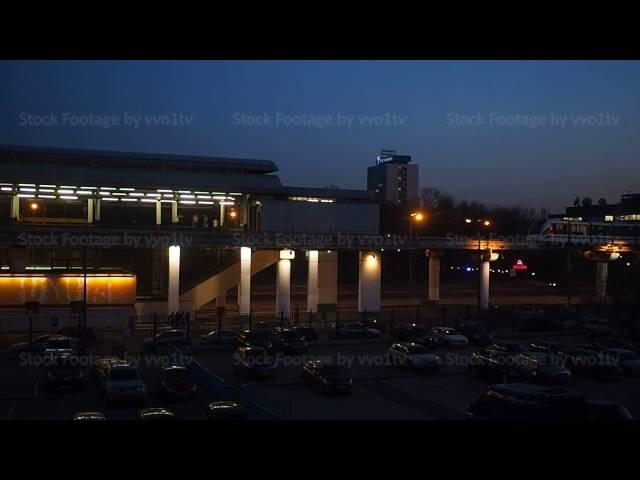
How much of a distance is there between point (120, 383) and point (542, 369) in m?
7.72

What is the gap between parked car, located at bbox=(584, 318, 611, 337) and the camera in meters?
18.5

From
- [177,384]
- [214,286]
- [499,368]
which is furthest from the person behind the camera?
[214,286]

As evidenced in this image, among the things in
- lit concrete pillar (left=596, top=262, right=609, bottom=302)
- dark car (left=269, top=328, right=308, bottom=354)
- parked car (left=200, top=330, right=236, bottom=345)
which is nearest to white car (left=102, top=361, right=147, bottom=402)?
dark car (left=269, top=328, right=308, bottom=354)

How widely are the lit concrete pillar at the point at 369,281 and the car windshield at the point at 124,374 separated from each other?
41.5 feet

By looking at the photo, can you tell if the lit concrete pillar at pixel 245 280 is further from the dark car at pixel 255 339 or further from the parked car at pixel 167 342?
the parked car at pixel 167 342

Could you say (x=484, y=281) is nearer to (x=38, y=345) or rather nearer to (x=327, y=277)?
(x=327, y=277)

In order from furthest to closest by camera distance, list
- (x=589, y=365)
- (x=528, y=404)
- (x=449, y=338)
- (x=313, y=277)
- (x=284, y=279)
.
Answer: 1. (x=313, y=277)
2. (x=284, y=279)
3. (x=449, y=338)
4. (x=589, y=365)
5. (x=528, y=404)

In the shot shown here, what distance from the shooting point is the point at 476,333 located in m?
17.4

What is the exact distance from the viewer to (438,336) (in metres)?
16.8

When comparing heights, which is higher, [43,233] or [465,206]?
[465,206]

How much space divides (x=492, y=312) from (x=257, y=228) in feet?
28.5

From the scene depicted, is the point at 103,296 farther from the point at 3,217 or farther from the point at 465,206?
the point at 465,206

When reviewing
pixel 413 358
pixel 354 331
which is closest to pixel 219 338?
pixel 354 331
